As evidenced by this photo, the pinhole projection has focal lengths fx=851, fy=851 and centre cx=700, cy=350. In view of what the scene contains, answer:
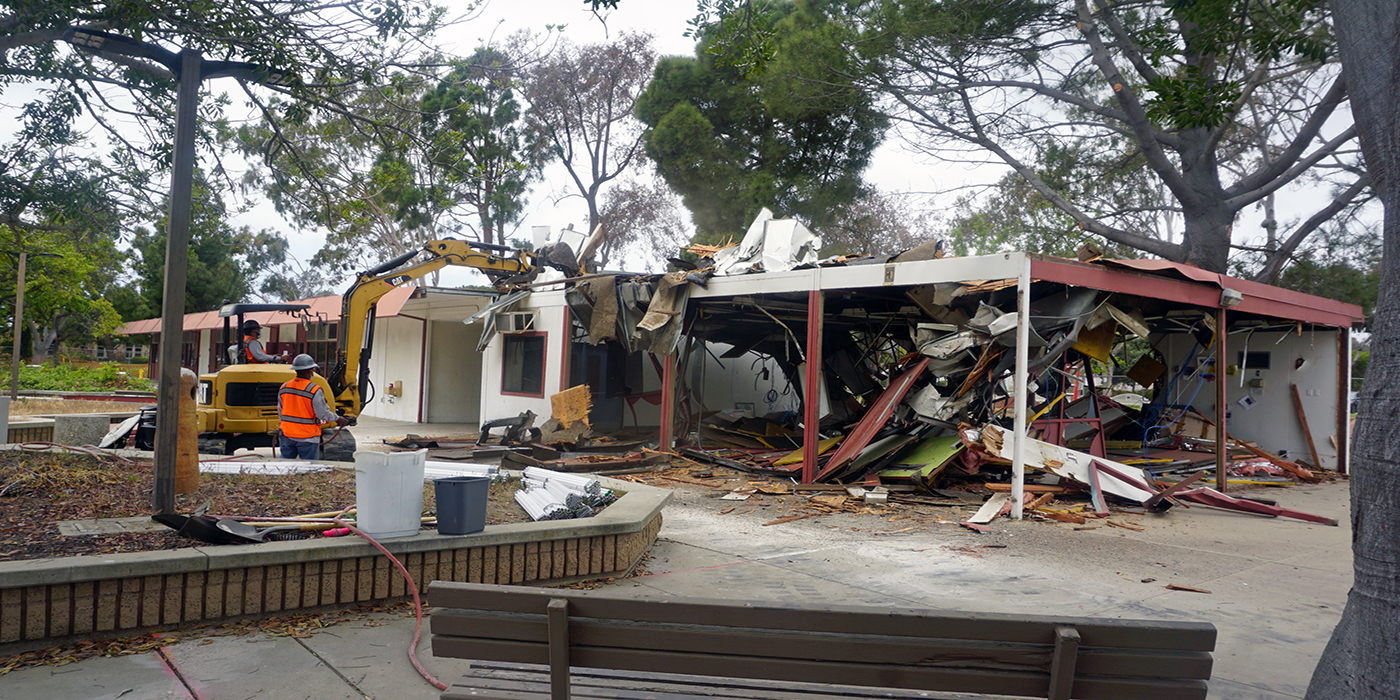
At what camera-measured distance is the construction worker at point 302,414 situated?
30.5ft

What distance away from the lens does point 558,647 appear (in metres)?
2.66

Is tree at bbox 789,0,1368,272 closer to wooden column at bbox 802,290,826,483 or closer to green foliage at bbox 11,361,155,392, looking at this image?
wooden column at bbox 802,290,826,483

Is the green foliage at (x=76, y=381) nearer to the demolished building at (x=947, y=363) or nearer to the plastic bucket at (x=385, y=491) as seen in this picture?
the demolished building at (x=947, y=363)

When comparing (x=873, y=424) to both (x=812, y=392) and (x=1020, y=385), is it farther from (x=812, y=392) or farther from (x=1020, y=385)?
(x=1020, y=385)

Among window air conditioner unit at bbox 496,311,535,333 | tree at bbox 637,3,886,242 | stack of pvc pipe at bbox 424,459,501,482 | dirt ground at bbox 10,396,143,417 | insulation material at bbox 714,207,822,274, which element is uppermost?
tree at bbox 637,3,886,242

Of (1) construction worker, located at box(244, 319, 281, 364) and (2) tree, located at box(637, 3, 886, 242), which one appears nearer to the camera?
(1) construction worker, located at box(244, 319, 281, 364)

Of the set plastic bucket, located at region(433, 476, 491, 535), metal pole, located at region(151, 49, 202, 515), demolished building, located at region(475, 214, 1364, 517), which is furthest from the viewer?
demolished building, located at region(475, 214, 1364, 517)

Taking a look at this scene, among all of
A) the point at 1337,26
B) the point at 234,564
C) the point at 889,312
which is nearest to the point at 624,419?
the point at 889,312

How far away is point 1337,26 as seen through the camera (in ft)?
10.1

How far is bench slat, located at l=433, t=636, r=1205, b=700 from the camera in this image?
2578mm

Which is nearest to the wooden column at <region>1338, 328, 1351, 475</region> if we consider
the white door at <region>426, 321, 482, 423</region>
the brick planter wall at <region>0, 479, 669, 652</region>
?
the brick planter wall at <region>0, 479, 669, 652</region>

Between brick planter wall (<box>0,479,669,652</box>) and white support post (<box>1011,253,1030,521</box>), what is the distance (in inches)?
193

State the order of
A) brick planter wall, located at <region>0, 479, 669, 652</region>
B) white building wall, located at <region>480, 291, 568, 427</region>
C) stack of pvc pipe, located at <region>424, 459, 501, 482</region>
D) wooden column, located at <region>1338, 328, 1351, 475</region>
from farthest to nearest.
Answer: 1. white building wall, located at <region>480, 291, 568, 427</region>
2. wooden column, located at <region>1338, 328, 1351, 475</region>
3. stack of pvc pipe, located at <region>424, 459, 501, 482</region>
4. brick planter wall, located at <region>0, 479, 669, 652</region>

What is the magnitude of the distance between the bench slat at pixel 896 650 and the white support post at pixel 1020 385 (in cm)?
685
